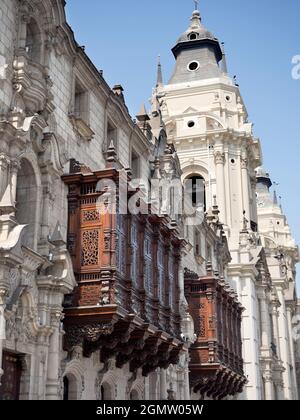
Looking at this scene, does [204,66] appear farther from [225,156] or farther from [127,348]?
[127,348]

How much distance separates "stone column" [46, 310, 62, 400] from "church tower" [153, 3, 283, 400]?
29.1m

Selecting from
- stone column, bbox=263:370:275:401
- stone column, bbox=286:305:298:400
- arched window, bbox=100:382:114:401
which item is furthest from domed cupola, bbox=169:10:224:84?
arched window, bbox=100:382:114:401

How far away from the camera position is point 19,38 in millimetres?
18734

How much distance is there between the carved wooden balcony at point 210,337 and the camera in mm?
29484

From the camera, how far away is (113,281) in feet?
61.8

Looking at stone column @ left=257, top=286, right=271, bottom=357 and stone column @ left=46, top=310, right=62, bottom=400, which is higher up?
stone column @ left=257, top=286, right=271, bottom=357

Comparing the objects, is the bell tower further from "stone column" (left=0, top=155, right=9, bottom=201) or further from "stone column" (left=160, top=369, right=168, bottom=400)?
"stone column" (left=0, top=155, right=9, bottom=201)

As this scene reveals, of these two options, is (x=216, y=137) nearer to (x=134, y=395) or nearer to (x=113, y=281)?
(x=134, y=395)

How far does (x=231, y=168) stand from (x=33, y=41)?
103 feet

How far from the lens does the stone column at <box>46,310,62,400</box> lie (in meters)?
17.6

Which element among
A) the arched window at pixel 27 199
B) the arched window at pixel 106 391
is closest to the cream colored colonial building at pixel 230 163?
the arched window at pixel 106 391

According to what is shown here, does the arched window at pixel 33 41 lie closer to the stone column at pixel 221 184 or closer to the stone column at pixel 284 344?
the stone column at pixel 221 184

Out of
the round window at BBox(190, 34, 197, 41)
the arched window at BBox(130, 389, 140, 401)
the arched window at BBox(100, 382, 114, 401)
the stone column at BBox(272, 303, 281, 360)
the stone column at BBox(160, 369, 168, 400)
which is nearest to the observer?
the arched window at BBox(100, 382, 114, 401)
